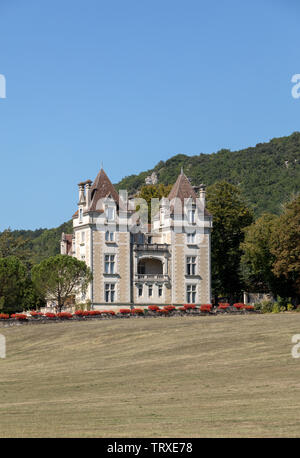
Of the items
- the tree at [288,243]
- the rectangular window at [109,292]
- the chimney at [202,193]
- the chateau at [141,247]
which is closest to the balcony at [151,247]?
the chateau at [141,247]

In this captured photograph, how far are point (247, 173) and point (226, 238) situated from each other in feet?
207

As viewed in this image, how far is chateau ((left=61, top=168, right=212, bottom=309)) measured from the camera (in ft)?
266

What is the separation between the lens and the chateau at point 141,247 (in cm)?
8119

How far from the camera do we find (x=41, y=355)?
165 feet

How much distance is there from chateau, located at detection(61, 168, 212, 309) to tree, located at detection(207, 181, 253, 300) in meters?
8.82

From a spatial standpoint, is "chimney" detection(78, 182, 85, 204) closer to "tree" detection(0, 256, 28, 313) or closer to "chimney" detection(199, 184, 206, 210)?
"tree" detection(0, 256, 28, 313)

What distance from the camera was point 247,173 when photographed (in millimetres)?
157250

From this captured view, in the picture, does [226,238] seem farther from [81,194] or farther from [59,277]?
[59,277]

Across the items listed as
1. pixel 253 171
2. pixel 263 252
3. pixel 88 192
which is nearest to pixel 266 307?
pixel 263 252

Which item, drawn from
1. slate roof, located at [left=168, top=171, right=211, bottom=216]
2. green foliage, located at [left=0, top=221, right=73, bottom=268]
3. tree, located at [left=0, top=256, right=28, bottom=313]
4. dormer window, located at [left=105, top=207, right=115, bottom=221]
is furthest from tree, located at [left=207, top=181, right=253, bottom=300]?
green foliage, located at [left=0, top=221, right=73, bottom=268]

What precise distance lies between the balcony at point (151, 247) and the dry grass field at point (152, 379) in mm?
20331

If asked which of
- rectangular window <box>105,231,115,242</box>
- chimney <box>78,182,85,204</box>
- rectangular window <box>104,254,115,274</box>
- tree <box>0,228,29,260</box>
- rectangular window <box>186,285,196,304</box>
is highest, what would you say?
chimney <box>78,182,85,204</box>

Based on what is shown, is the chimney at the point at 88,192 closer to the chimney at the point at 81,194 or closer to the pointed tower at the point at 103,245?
the pointed tower at the point at 103,245
